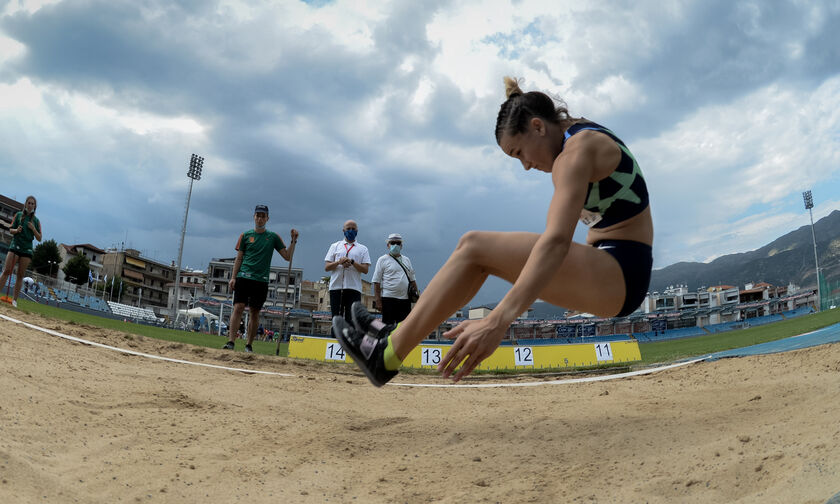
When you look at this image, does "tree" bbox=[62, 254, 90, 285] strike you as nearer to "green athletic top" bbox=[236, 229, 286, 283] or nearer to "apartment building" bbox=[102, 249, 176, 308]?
"apartment building" bbox=[102, 249, 176, 308]

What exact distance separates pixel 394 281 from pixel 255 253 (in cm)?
219

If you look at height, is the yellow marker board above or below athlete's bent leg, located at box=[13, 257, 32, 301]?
below

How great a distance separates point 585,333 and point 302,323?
4639cm

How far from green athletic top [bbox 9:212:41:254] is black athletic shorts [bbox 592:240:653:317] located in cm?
941

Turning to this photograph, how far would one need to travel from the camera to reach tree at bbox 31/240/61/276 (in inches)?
2677

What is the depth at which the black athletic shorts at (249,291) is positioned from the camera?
24.0 ft

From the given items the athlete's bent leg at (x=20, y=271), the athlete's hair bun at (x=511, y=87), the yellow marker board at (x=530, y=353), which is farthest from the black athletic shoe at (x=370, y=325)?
the athlete's bent leg at (x=20, y=271)

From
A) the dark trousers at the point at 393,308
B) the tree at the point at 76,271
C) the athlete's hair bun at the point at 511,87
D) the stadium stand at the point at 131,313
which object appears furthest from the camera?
the tree at the point at 76,271

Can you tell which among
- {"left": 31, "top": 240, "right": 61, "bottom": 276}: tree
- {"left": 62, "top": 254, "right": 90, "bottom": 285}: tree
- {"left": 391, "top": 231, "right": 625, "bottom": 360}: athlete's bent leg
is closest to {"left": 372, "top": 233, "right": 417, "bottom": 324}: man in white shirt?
{"left": 391, "top": 231, "right": 625, "bottom": 360}: athlete's bent leg

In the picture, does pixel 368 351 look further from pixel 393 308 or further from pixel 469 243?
pixel 393 308

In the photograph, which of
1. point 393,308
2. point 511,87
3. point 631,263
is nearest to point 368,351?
point 631,263

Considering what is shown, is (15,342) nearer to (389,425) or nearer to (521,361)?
(389,425)

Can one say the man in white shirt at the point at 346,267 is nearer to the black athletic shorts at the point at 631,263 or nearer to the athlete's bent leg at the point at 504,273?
the athlete's bent leg at the point at 504,273

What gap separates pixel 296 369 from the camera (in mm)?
6516
